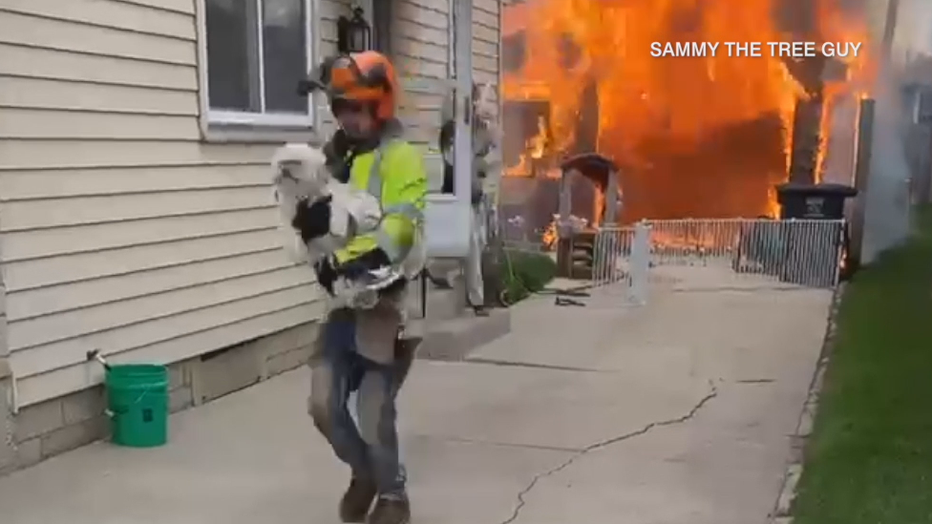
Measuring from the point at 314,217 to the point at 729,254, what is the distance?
1108 cm

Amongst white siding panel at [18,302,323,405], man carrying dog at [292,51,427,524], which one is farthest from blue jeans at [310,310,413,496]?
white siding panel at [18,302,323,405]

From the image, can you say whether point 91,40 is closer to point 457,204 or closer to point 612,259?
point 457,204

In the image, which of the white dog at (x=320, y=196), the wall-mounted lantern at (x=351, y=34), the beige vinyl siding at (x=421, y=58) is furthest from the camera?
the beige vinyl siding at (x=421, y=58)

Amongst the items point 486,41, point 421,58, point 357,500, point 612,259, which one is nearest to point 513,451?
point 357,500

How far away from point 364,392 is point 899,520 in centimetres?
210

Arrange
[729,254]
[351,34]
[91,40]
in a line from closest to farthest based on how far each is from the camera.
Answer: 1. [91,40]
2. [351,34]
3. [729,254]

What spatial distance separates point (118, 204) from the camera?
5.30 m

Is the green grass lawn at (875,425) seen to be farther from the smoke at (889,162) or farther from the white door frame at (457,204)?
the smoke at (889,162)

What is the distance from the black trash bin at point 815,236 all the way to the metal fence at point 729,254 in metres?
0.01

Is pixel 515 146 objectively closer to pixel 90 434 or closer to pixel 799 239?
pixel 799 239

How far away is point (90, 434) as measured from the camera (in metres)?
5.20

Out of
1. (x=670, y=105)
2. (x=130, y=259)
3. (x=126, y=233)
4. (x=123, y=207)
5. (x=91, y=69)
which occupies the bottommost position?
(x=130, y=259)

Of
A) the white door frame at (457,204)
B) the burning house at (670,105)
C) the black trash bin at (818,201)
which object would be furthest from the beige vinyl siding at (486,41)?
the burning house at (670,105)

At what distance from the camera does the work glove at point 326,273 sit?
3664mm
